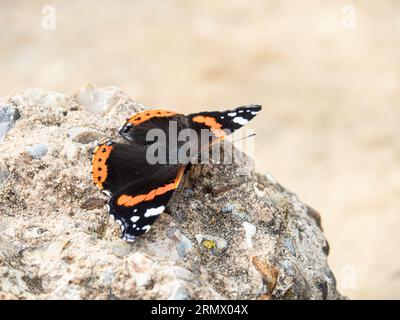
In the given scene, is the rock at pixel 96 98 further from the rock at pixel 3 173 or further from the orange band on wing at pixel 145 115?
the rock at pixel 3 173

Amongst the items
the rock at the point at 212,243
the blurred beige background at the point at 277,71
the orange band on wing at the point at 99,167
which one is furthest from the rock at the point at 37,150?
the blurred beige background at the point at 277,71

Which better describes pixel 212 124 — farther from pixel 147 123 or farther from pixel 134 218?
pixel 134 218

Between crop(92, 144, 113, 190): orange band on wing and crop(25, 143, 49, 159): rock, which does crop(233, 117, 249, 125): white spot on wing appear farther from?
crop(25, 143, 49, 159): rock

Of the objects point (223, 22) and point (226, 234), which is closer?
point (226, 234)

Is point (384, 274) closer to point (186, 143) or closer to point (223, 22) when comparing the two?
point (186, 143)

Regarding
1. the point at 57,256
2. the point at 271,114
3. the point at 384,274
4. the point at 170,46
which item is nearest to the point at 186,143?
the point at 57,256
